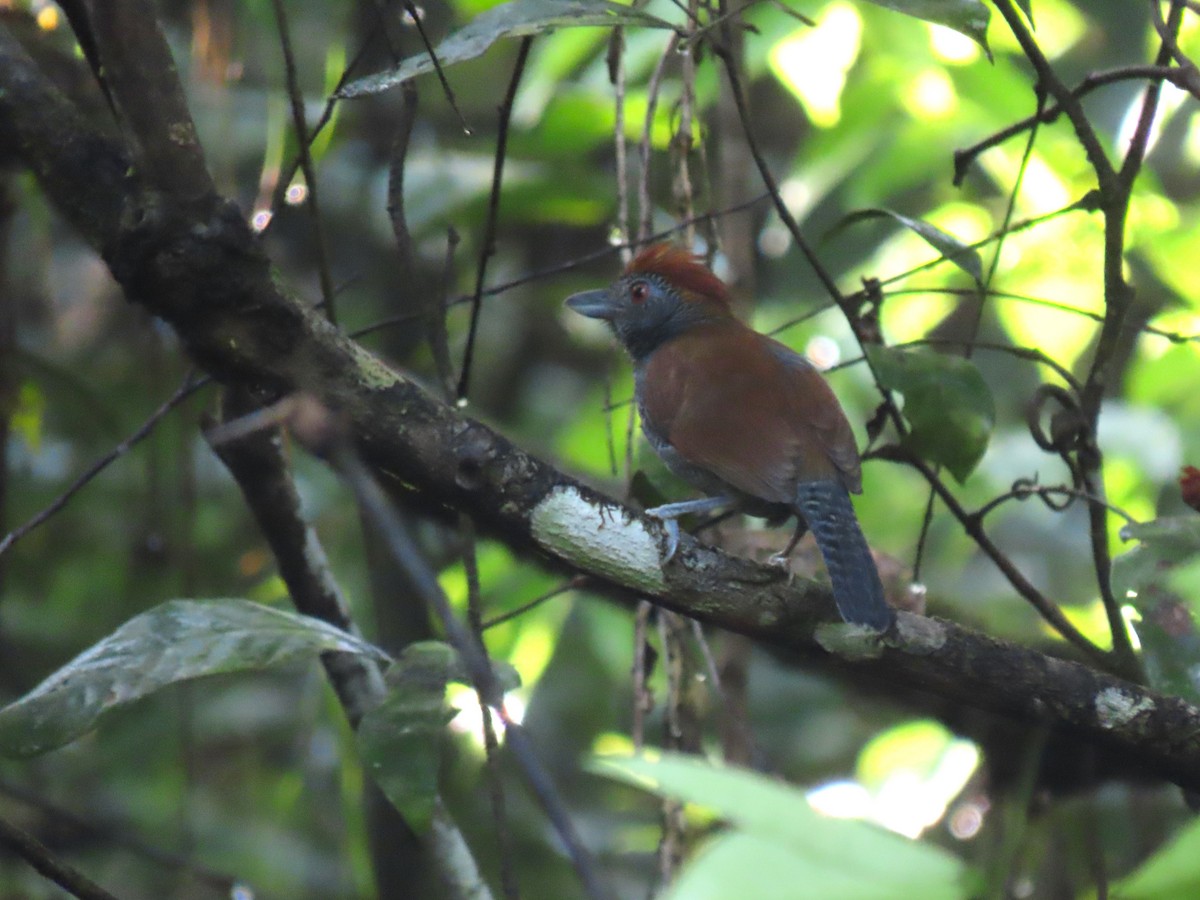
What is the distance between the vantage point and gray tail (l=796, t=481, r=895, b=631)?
222cm

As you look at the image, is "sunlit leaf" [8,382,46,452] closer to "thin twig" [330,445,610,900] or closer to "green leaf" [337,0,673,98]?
"green leaf" [337,0,673,98]

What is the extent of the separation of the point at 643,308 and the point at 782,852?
3.27 meters

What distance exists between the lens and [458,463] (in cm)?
193

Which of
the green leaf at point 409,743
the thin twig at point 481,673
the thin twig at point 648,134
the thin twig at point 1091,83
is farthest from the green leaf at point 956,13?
the thin twig at point 481,673

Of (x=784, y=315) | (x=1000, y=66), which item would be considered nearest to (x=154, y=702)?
(x=784, y=315)

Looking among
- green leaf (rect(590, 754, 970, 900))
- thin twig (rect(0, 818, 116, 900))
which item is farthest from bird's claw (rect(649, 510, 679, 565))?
green leaf (rect(590, 754, 970, 900))

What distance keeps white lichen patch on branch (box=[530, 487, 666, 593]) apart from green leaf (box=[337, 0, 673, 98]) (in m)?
0.71

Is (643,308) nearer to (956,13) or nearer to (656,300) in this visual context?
(656,300)

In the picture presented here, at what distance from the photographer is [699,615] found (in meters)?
2.13

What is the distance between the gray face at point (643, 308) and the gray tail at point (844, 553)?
103cm

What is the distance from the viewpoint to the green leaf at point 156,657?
180 centimetres

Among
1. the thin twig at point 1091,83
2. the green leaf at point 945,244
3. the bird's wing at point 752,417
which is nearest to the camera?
the thin twig at point 1091,83

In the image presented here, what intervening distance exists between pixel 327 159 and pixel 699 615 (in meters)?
3.90

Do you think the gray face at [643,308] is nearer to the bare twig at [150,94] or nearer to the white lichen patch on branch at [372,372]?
the white lichen patch on branch at [372,372]
